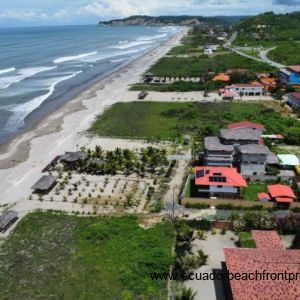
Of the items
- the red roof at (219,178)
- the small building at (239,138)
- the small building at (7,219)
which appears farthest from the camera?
the small building at (239,138)

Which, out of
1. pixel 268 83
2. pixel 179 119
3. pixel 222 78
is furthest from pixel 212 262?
pixel 222 78

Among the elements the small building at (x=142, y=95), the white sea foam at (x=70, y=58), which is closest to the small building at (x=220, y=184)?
the small building at (x=142, y=95)

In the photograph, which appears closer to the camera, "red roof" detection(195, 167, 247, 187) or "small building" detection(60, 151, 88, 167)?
"red roof" detection(195, 167, 247, 187)

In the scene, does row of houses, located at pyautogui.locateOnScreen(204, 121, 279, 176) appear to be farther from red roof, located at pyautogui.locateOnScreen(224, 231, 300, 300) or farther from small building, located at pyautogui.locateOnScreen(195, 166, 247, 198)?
red roof, located at pyautogui.locateOnScreen(224, 231, 300, 300)

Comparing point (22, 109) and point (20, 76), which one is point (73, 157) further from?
point (20, 76)

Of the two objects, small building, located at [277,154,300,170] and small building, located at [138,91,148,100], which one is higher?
small building, located at [277,154,300,170]

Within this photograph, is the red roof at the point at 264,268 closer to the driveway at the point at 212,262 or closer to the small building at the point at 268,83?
the driveway at the point at 212,262

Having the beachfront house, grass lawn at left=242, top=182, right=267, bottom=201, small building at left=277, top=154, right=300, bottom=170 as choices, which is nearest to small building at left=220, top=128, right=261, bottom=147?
small building at left=277, top=154, right=300, bottom=170
